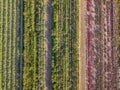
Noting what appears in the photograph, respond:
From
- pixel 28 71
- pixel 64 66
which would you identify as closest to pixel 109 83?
pixel 64 66

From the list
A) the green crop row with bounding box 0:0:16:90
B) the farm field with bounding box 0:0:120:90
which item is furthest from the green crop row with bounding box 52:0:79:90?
the green crop row with bounding box 0:0:16:90

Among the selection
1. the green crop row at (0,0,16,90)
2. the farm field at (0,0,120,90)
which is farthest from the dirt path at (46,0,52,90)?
the green crop row at (0,0,16,90)

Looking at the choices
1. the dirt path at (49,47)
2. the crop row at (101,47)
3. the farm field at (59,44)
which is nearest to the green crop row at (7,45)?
the farm field at (59,44)

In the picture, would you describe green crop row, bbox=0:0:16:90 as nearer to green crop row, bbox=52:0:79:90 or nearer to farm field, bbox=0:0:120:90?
farm field, bbox=0:0:120:90

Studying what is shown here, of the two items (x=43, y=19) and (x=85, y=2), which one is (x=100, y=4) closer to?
(x=85, y=2)

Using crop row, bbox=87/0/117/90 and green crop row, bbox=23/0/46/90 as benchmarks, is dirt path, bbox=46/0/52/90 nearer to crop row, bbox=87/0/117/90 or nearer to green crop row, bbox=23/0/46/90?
green crop row, bbox=23/0/46/90

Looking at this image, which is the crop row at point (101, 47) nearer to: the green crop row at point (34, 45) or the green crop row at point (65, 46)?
the green crop row at point (65, 46)

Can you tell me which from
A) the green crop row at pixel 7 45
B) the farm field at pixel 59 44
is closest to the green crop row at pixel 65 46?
the farm field at pixel 59 44

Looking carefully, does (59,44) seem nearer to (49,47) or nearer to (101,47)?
(49,47)

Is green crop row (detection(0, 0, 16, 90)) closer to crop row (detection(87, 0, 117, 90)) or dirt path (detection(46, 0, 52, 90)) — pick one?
dirt path (detection(46, 0, 52, 90))
